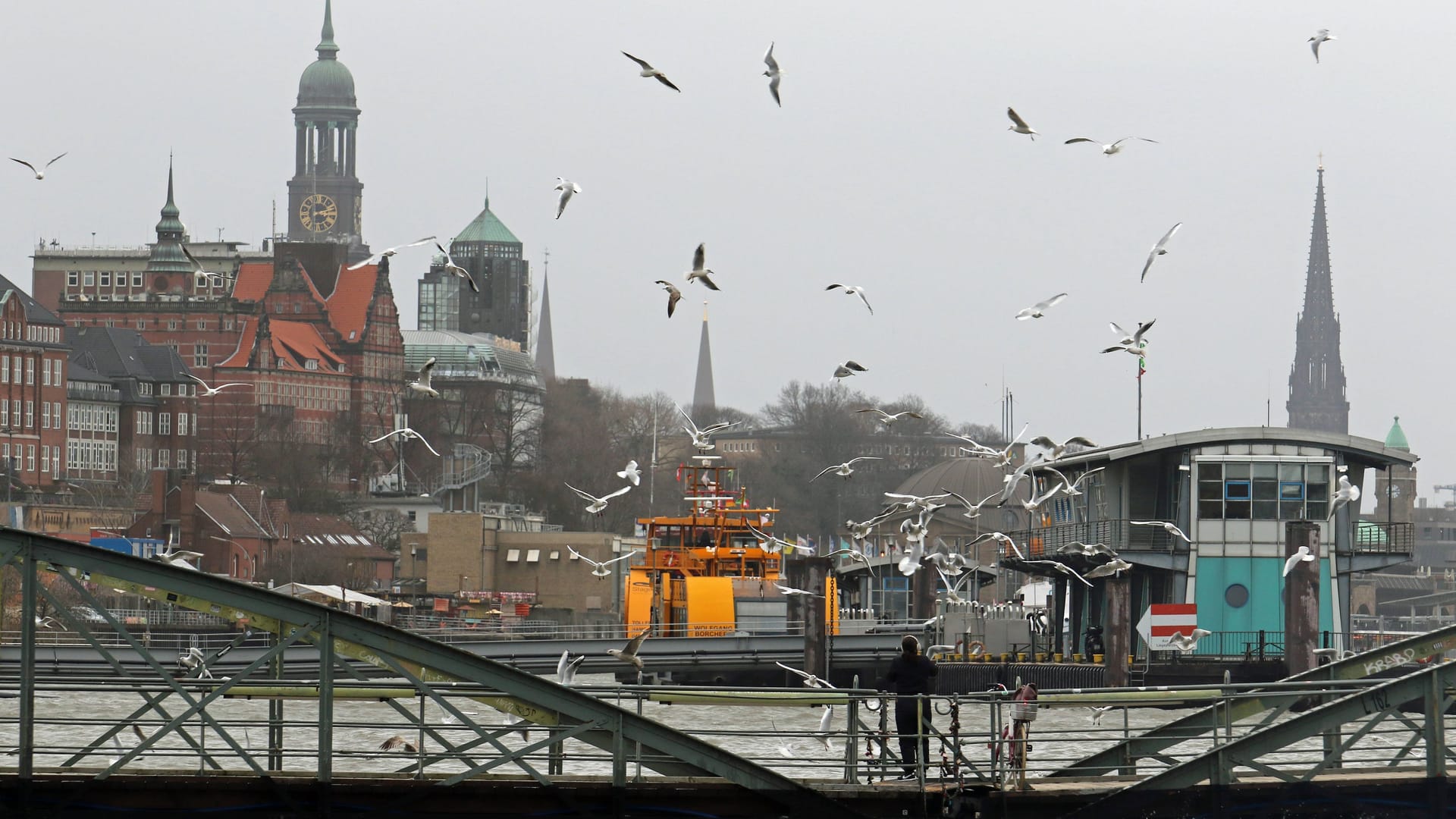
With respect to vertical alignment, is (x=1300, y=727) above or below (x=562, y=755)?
above

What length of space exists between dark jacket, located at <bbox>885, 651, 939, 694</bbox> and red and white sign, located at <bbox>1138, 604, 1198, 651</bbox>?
41335mm

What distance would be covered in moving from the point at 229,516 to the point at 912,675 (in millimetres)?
106057

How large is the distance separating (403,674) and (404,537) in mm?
118624

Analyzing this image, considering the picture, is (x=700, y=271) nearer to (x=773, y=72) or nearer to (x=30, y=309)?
(x=773, y=72)

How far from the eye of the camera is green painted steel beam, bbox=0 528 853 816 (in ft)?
82.8

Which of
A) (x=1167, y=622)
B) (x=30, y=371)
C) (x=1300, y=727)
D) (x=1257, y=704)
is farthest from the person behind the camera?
(x=30, y=371)

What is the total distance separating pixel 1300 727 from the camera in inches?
1063

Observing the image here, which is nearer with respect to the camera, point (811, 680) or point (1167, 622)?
point (811, 680)

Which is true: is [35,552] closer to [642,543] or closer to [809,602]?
[809,602]

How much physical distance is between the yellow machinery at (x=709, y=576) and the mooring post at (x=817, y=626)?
8.04 ft

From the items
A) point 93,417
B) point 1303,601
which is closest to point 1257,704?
point 1303,601

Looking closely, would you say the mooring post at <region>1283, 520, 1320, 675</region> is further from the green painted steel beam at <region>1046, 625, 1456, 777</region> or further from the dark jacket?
the dark jacket

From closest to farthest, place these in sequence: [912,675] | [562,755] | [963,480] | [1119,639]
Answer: [912,675]
[562,755]
[1119,639]
[963,480]

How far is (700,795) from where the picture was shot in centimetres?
2695
